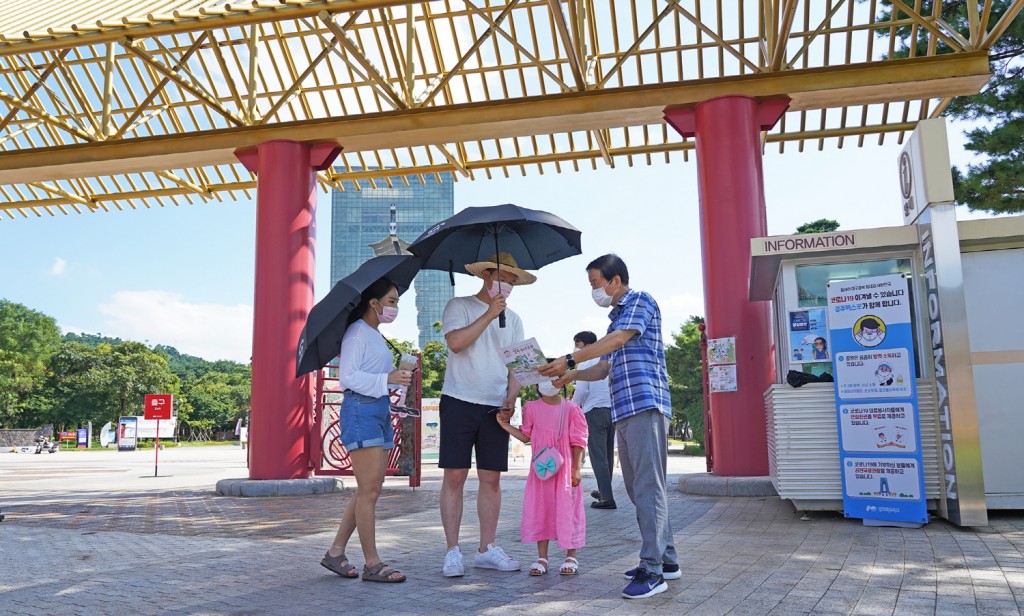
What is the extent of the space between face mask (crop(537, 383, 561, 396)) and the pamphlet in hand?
13 cm

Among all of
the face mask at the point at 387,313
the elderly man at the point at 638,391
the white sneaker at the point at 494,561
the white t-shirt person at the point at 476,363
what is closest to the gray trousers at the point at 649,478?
the elderly man at the point at 638,391

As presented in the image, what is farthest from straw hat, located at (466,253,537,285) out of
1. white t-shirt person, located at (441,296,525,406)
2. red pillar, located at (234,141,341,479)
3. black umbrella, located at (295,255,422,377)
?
red pillar, located at (234,141,341,479)

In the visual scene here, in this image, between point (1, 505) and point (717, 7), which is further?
point (717, 7)

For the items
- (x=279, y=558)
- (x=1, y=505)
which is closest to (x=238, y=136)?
(x=1, y=505)

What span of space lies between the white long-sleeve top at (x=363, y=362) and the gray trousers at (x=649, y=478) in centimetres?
130

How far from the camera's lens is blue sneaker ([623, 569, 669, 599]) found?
3.80 metres

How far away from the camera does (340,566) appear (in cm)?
445

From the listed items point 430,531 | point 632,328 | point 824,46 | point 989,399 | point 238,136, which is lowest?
point 430,531

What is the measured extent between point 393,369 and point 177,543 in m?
2.72

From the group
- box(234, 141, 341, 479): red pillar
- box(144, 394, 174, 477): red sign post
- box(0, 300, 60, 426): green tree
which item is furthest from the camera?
box(0, 300, 60, 426): green tree

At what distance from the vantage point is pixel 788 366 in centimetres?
711

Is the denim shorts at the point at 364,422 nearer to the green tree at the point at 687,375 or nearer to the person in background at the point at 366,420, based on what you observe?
the person in background at the point at 366,420

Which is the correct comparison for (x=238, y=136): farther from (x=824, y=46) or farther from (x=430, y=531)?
(x=824, y=46)

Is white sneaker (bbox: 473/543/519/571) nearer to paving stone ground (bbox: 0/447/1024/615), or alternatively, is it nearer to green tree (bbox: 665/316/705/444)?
paving stone ground (bbox: 0/447/1024/615)
